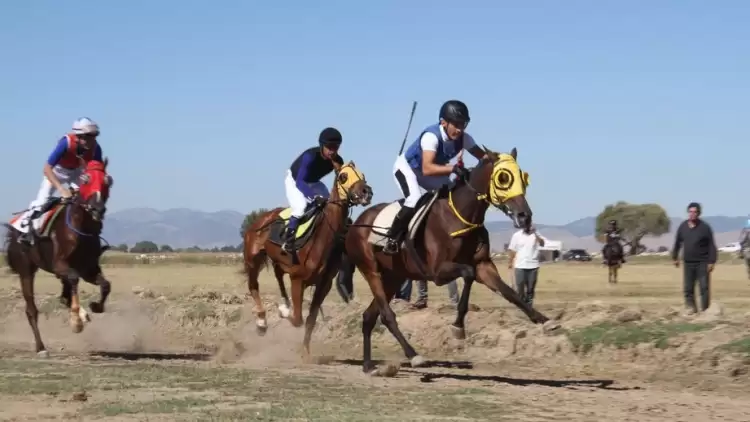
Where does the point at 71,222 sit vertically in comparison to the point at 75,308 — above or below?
above

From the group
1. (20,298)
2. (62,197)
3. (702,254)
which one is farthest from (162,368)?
(20,298)

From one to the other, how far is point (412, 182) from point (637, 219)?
157322 mm

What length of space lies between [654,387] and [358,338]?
24.2ft

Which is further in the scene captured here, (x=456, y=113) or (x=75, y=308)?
(x=75, y=308)

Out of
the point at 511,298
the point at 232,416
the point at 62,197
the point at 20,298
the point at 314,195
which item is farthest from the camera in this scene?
the point at 20,298

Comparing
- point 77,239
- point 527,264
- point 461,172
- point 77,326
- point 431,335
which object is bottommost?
point 431,335

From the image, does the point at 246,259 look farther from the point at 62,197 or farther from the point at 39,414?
the point at 39,414

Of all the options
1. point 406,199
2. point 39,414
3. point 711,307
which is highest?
point 406,199

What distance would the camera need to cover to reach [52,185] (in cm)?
1611

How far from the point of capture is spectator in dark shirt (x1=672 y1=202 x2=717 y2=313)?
1827cm

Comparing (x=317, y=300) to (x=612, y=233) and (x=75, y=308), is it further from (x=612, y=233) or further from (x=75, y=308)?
(x=612, y=233)

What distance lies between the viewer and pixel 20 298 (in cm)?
2605

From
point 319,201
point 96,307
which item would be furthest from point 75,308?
point 319,201

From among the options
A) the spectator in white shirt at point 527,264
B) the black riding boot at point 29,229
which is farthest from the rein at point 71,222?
the spectator in white shirt at point 527,264
